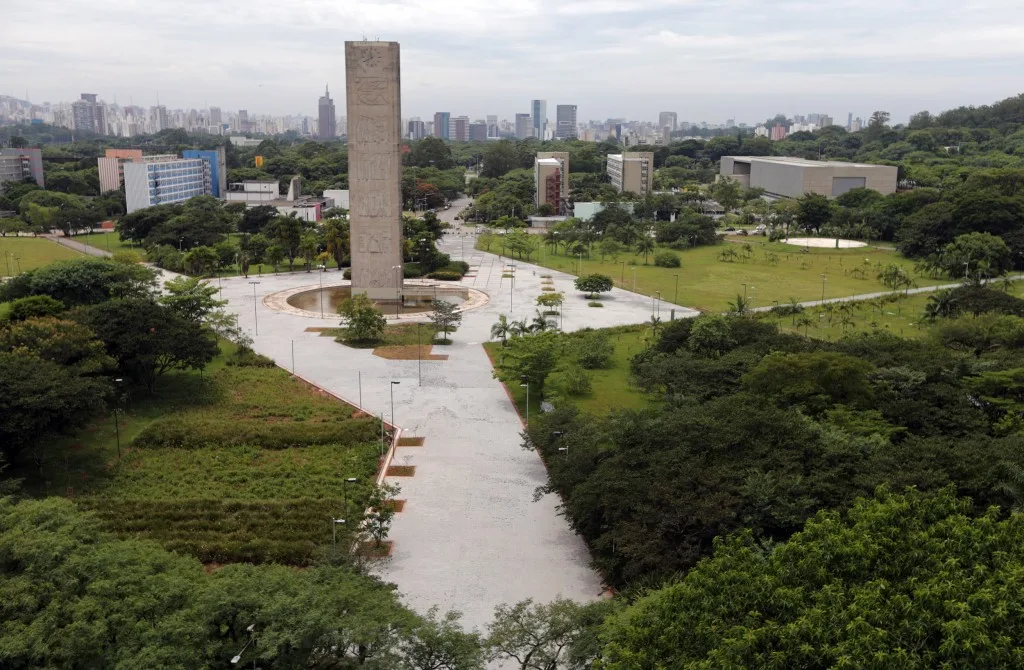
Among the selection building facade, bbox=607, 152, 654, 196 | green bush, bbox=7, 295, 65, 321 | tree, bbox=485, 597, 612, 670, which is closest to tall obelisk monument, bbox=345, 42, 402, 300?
green bush, bbox=7, 295, 65, 321

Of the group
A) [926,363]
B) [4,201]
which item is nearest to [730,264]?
[926,363]

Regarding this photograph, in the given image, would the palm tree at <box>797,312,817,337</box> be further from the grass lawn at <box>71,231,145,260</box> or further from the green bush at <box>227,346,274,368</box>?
the grass lawn at <box>71,231,145,260</box>

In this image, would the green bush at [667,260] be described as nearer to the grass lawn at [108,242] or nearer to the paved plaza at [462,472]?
the paved plaza at [462,472]

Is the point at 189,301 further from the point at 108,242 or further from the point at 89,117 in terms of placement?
the point at 89,117

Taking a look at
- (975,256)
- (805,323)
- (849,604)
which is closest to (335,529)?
(849,604)

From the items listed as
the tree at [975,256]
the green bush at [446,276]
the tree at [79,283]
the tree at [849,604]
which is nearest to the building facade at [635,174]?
the tree at [975,256]
